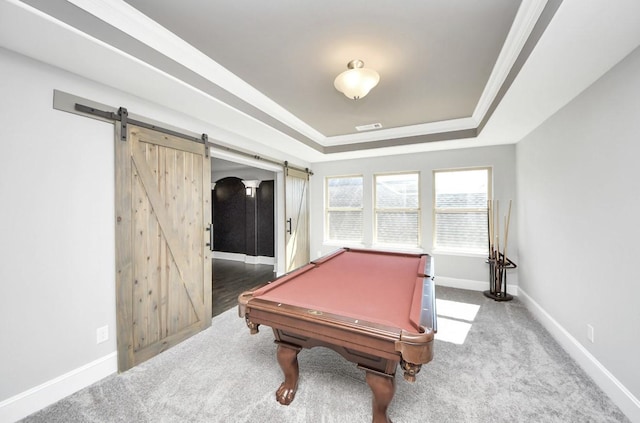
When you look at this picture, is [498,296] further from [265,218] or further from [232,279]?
[265,218]

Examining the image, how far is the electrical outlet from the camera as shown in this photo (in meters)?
2.04

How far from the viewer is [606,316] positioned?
1.90 meters

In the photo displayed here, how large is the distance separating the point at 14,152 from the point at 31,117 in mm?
265

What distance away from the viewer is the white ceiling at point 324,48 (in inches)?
57.7

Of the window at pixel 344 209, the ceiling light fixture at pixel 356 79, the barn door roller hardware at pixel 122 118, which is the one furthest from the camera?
the window at pixel 344 209

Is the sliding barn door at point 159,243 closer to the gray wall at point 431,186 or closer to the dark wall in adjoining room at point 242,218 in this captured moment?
the gray wall at point 431,186

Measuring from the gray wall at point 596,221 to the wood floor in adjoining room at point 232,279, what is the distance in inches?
151

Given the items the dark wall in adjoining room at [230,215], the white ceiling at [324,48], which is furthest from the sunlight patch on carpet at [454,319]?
the dark wall in adjoining room at [230,215]

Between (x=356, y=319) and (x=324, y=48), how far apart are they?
2019mm

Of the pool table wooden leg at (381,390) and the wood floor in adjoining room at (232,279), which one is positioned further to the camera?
the wood floor in adjoining room at (232,279)

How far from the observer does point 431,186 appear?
4496 millimetres

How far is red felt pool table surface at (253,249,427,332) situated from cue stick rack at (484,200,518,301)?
5.93 ft

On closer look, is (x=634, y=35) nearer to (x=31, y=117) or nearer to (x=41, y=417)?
(x=31, y=117)

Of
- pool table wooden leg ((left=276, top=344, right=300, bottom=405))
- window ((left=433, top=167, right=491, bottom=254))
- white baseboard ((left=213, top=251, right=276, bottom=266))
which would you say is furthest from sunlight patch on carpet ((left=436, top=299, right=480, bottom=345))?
white baseboard ((left=213, top=251, right=276, bottom=266))
